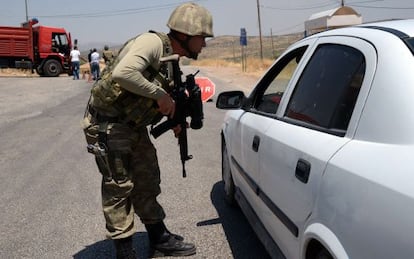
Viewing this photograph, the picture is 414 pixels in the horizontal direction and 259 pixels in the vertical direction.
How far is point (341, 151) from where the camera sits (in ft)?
7.37

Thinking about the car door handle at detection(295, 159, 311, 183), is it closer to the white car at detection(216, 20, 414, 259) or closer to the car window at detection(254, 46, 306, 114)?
the white car at detection(216, 20, 414, 259)

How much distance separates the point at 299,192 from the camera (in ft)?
8.27

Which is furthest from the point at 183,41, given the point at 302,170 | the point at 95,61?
the point at 95,61

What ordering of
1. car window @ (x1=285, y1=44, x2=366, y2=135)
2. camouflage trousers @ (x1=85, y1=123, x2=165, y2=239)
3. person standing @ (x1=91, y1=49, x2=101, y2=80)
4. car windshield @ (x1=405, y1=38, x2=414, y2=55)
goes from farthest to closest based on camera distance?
person standing @ (x1=91, y1=49, x2=101, y2=80) → camouflage trousers @ (x1=85, y1=123, x2=165, y2=239) → car window @ (x1=285, y1=44, x2=366, y2=135) → car windshield @ (x1=405, y1=38, x2=414, y2=55)

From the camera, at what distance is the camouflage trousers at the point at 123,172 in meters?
3.54

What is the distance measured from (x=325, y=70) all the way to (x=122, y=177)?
158cm

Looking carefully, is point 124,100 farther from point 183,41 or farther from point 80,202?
point 80,202

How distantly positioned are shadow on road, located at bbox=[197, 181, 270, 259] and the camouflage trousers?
0.89 m

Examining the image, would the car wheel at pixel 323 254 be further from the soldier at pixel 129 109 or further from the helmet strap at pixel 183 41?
the helmet strap at pixel 183 41

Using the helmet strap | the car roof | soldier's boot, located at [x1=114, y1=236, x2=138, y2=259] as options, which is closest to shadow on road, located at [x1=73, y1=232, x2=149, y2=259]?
soldier's boot, located at [x1=114, y1=236, x2=138, y2=259]

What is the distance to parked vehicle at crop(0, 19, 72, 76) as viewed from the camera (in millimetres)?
30594

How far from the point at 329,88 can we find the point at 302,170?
0.54 metres

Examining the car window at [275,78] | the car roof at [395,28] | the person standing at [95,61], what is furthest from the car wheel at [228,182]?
the person standing at [95,61]

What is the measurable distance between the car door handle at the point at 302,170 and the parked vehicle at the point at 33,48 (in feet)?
98.7
